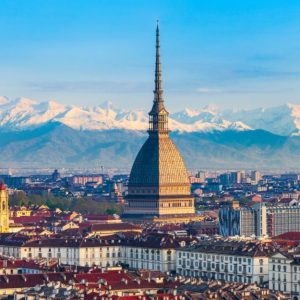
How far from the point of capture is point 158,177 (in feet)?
517

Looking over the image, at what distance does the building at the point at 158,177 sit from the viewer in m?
155

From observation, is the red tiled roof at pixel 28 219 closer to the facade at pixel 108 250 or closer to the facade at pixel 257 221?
the facade at pixel 257 221

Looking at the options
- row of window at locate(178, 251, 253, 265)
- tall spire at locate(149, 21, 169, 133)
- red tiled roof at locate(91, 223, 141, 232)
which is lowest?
row of window at locate(178, 251, 253, 265)

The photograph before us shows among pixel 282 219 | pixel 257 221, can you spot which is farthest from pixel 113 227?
pixel 282 219

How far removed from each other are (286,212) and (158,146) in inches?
971

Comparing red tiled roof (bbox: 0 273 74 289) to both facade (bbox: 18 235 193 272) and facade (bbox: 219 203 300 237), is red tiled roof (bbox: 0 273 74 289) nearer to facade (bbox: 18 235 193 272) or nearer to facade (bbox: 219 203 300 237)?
facade (bbox: 18 235 193 272)

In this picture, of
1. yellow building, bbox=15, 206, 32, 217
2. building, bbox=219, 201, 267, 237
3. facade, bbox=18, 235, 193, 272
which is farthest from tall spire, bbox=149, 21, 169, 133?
facade, bbox=18, 235, 193, 272

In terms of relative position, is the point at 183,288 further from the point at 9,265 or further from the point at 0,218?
the point at 0,218

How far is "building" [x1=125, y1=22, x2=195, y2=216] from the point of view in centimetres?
15462

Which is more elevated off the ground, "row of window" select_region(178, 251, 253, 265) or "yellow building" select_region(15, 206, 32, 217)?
"yellow building" select_region(15, 206, 32, 217)

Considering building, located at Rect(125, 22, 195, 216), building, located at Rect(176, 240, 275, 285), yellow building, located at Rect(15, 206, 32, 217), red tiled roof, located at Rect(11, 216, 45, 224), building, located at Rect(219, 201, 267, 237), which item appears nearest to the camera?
building, located at Rect(176, 240, 275, 285)

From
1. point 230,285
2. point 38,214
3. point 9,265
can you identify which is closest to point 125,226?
point 38,214

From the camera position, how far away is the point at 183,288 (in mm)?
76438

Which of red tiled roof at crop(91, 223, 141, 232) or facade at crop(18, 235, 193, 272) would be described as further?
red tiled roof at crop(91, 223, 141, 232)
